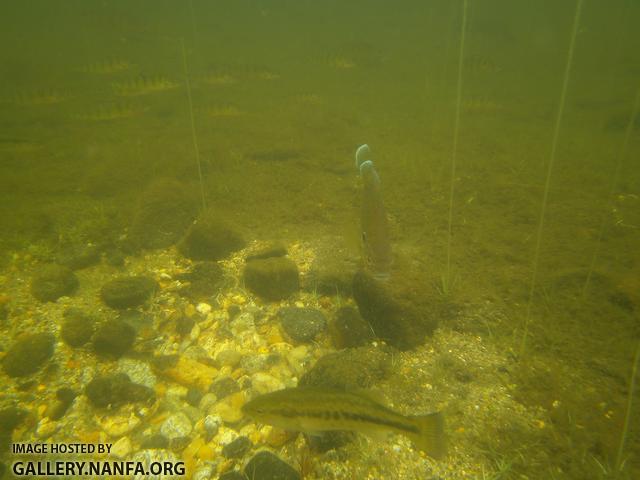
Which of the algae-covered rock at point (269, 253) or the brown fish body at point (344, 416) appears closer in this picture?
the brown fish body at point (344, 416)

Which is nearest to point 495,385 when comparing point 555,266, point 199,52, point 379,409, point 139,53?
point 379,409

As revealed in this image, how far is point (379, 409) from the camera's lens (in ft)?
8.04

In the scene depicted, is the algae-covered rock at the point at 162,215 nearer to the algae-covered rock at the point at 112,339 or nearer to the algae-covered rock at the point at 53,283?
the algae-covered rock at the point at 53,283

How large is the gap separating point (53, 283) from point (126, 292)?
3.52 feet

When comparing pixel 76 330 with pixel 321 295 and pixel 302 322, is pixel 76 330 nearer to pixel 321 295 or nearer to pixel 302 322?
pixel 302 322

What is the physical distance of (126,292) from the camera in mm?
4707

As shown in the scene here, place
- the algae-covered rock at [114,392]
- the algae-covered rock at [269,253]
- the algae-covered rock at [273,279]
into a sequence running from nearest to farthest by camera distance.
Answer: the algae-covered rock at [114,392] < the algae-covered rock at [273,279] < the algae-covered rock at [269,253]

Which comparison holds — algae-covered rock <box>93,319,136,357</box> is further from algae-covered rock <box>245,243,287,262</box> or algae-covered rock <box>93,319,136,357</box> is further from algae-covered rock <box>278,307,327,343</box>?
algae-covered rock <box>245,243,287,262</box>

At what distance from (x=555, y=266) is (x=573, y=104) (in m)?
15.6

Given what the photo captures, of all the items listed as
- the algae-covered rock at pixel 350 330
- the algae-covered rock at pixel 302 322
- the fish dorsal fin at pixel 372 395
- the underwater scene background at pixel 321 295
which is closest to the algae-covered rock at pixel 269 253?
the underwater scene background at pixel 321 295

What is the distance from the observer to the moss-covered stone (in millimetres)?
4129

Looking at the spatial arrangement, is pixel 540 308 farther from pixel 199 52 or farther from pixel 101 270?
pixel 199 52

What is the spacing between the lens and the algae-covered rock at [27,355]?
151 inches

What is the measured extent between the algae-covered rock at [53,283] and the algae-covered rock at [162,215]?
1152mm
